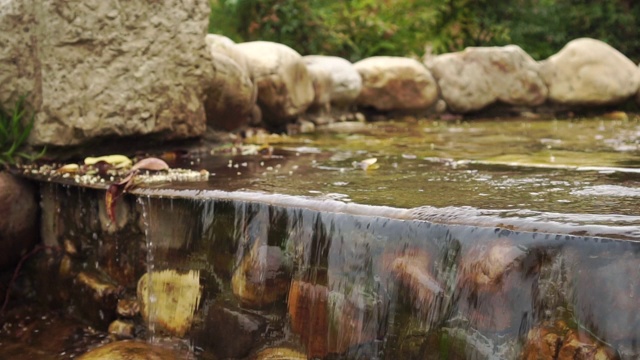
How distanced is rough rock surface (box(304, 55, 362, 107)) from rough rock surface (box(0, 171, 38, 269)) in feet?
12.2

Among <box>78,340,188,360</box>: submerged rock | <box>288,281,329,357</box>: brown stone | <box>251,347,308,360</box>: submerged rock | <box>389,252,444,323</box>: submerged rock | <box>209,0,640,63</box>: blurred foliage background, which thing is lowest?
<box>78,340,188,360</box>: submerged rock

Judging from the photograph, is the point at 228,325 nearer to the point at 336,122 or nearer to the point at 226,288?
the point at 226,288

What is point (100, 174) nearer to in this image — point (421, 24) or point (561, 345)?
point (561, 345)

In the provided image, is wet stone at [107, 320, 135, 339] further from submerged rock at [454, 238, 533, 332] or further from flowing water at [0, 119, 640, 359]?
submerged rock at [454, 238, 533, 332]

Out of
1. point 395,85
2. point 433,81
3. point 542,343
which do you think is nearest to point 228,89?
point 395,85

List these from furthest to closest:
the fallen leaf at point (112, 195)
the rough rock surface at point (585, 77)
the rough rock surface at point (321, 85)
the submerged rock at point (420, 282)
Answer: the rough rock surface at point (585, 77), the rough rock surface at point (321, 85), the fallen leaf at point (112, 195), the submerged rock at point (420, 282)

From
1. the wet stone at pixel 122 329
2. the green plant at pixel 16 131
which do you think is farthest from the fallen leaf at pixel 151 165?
the wet stone at pixel 122 329

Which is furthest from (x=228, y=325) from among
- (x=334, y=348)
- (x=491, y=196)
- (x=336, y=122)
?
(x=336, y=122)

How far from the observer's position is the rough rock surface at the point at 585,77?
8242mm

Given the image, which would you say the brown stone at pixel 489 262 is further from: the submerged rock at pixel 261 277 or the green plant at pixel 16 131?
the green plant at pixel 16 131

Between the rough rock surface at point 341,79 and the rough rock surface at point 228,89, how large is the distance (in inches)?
67.2

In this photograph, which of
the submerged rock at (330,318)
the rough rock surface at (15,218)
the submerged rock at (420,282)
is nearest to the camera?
the submerged rock at (420,282)

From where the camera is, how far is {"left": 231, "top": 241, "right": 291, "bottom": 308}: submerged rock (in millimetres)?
2539

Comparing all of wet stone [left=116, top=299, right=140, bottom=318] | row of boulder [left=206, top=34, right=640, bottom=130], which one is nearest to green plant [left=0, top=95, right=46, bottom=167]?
wet stone [left=116, top=299, right=140, bottom=318]
